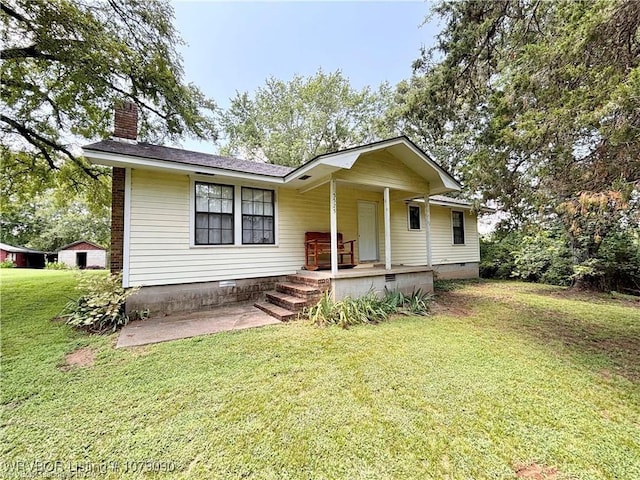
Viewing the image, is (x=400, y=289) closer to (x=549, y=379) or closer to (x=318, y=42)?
(x=549, y=379)

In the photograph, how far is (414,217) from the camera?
426 inches

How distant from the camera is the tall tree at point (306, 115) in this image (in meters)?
21.1

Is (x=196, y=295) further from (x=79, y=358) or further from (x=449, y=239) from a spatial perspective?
(x=449, y=239)

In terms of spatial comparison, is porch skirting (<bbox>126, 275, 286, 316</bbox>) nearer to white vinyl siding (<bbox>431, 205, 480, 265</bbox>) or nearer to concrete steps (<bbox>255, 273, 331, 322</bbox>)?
concrete steps (<bbox>255, 273, 331, 322</bbox>)

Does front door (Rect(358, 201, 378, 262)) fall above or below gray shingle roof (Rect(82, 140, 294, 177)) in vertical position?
below

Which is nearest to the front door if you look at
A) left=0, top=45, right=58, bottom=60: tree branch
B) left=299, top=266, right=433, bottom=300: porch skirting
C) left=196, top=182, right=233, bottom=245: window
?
left=299, top=266, right=433, bottom=300: porch skirting

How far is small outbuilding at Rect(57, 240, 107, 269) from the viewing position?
86.1 ft

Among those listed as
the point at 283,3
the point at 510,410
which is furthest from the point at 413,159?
the point at 283,3

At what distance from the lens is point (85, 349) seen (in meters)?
4.01

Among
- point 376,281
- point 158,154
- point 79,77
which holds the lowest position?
point 376,281

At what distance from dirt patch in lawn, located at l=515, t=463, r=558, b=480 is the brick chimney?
865 cm

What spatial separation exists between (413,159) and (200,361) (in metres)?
6.76

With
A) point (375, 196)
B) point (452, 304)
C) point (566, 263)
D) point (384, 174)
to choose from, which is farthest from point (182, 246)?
point (566, 263)

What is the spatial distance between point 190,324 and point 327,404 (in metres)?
3.61
